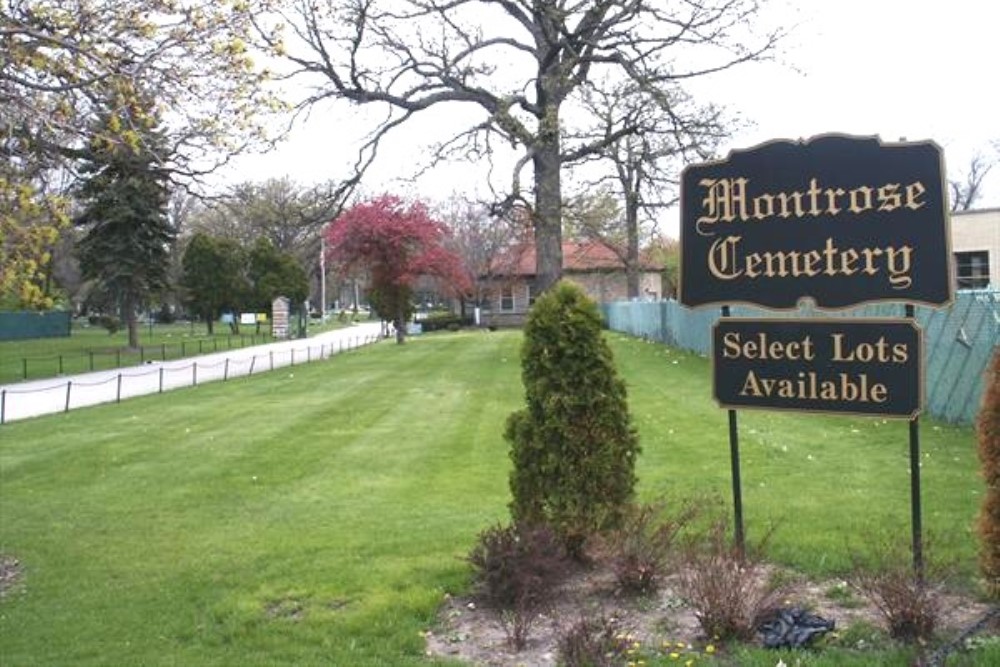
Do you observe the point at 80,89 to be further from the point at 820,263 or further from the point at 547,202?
the point at 547,202

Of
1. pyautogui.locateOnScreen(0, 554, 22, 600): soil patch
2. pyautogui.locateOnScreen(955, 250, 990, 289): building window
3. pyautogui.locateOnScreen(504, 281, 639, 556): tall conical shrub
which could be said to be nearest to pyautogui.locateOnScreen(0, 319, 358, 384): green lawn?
pyautogui.locateOnScreen(0, 554, 22, 600): soil patch

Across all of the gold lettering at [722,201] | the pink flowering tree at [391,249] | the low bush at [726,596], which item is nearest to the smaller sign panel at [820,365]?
the gold lettering at [722,201]

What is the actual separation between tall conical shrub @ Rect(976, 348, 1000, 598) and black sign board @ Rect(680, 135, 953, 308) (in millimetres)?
559

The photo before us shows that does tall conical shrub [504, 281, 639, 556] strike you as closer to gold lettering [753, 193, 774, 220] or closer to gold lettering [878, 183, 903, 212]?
gold lettering [753, 193, 774, 220]

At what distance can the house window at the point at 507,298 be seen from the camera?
75500mm

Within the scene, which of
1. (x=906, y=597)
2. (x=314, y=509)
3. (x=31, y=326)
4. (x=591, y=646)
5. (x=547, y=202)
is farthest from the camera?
(x=31, y=326)

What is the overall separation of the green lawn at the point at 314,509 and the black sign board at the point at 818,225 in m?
1.99

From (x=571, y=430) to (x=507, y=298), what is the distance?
7027 centimetres

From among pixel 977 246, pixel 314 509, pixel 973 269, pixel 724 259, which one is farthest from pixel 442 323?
pixel 724 259

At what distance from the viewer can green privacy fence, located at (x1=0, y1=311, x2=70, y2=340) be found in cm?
6775

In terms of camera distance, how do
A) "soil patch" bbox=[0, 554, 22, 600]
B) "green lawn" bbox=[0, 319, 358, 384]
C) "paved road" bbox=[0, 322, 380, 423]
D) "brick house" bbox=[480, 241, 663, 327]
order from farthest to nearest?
"brick house" bbox=[480, 241, 663, 327]
"green lawn" bbox=[0, 319, 358, 384]
"paved road" bbox=[0, 322, 380, 423]
"soil patch" bbox=[0, 554, 22, 600]

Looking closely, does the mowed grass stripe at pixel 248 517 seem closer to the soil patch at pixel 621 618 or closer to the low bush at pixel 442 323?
the soil patch at pixel 621 618

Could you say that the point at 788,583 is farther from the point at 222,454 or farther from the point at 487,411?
the point at 487,411

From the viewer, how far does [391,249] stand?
47406 millimetres
